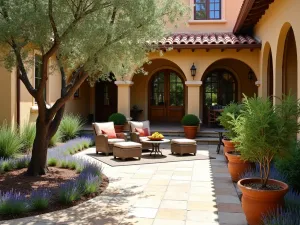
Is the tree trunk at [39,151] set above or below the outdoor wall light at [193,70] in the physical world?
below

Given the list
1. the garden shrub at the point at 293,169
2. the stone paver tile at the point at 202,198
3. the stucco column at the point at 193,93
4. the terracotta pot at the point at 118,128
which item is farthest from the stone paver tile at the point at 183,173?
the stucco column at the point at 193,93

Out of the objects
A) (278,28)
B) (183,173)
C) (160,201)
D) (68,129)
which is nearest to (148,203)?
(160,201)

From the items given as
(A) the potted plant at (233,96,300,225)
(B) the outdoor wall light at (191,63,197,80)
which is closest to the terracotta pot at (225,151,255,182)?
(A) the potted plant at (233,96,300,225)

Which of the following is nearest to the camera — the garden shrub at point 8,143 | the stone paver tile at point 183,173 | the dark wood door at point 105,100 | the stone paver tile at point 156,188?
the stone paver tile at point 156,188

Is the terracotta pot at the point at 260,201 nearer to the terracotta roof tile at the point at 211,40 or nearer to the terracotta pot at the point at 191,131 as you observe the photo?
the terracotta pot at the point at 191,131

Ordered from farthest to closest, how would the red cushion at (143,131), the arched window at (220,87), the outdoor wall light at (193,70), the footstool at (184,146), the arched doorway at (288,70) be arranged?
the arched window at (220,87)
the outdoor wall light at (193,70)
the red cushion at (143,131)
the footstool at (184,146)
the arched doorway at (288,70)

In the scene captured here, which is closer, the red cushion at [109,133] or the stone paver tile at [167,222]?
the stone paver tile at [167,222]

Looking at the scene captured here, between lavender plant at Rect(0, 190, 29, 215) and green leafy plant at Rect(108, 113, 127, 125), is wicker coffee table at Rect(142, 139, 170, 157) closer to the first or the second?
green leafy plant at Rect(108, 113, 127, 125)

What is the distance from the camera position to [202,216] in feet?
15.8

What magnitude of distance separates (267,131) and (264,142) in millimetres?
154

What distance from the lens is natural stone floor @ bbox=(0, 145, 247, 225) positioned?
4.63 m

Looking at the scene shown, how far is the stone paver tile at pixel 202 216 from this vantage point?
4645 mm

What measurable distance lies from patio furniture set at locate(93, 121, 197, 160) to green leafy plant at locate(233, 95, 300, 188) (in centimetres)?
508

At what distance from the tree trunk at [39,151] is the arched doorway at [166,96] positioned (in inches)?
405
